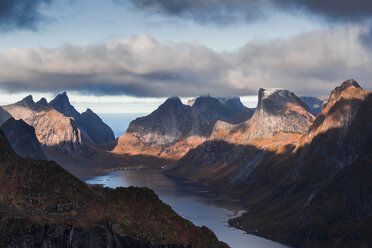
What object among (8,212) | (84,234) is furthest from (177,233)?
(8,212)

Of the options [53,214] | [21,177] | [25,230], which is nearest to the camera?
[25,230]

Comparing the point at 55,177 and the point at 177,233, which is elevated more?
the point at 55,177

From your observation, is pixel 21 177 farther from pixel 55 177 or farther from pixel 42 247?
pixel 42 247

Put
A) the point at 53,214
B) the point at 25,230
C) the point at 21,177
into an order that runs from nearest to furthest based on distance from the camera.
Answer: the point at 25,230 < the point at 53,214 < the point at 21,177

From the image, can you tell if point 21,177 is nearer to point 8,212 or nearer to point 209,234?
point 8,212

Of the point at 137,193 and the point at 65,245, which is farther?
the point at 137,193

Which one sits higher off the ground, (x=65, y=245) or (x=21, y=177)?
(x=21, y=177)

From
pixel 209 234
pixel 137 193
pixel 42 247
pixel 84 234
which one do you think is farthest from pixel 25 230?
pixel 209 234
